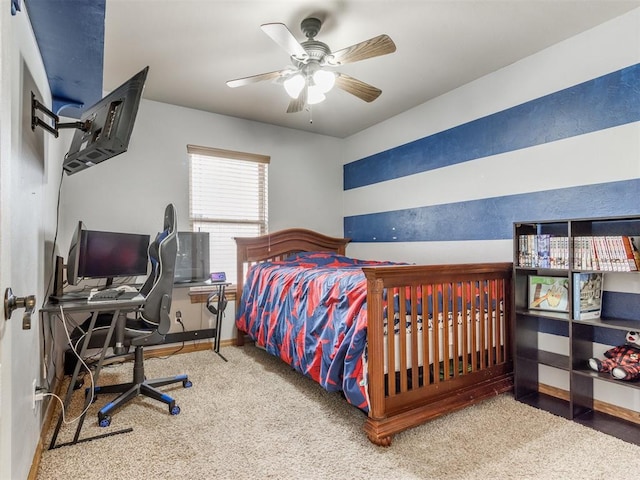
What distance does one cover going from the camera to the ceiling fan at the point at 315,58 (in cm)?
200

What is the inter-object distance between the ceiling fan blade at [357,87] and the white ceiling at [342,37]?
0.99 ft

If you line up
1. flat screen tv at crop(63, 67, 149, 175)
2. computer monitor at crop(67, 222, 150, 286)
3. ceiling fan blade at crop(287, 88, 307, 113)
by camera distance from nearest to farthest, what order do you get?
1. flat screen tv at crop(63, 67, 149, 175)
2. computer monitor at crop(67, 222, 150, 286)
3. ceiling fan blade at crop(287, 88, 307, 113)

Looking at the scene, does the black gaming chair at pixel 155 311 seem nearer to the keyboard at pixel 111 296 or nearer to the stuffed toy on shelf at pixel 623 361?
the keyboard at pixel 111 296

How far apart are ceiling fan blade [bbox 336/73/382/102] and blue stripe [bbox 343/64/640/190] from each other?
42.4 inches

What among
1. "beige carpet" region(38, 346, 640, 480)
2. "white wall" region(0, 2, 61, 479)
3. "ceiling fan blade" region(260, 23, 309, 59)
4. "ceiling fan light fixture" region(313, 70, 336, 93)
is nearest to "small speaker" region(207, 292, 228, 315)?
"beige carpet" region(38, 346, 640, 480)

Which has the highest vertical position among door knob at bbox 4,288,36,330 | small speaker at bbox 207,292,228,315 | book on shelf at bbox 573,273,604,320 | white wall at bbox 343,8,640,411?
white wall at bbox 343,8,640,411

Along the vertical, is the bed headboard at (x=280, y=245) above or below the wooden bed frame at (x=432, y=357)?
above

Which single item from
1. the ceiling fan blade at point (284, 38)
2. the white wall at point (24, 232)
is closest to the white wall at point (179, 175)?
the white wall at point (24, 232)

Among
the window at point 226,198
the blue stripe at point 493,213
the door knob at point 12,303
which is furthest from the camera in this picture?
the window at point 226,198

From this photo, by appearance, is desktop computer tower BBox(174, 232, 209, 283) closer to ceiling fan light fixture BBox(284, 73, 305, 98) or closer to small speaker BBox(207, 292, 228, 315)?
small speaker BBox(207, 292, 228, 315)

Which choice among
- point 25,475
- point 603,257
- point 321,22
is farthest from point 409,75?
point 25,475

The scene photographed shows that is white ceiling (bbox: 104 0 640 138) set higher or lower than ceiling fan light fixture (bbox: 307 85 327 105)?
higher

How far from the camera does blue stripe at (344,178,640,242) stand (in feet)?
7.54

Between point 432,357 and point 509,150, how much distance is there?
1.77 m
